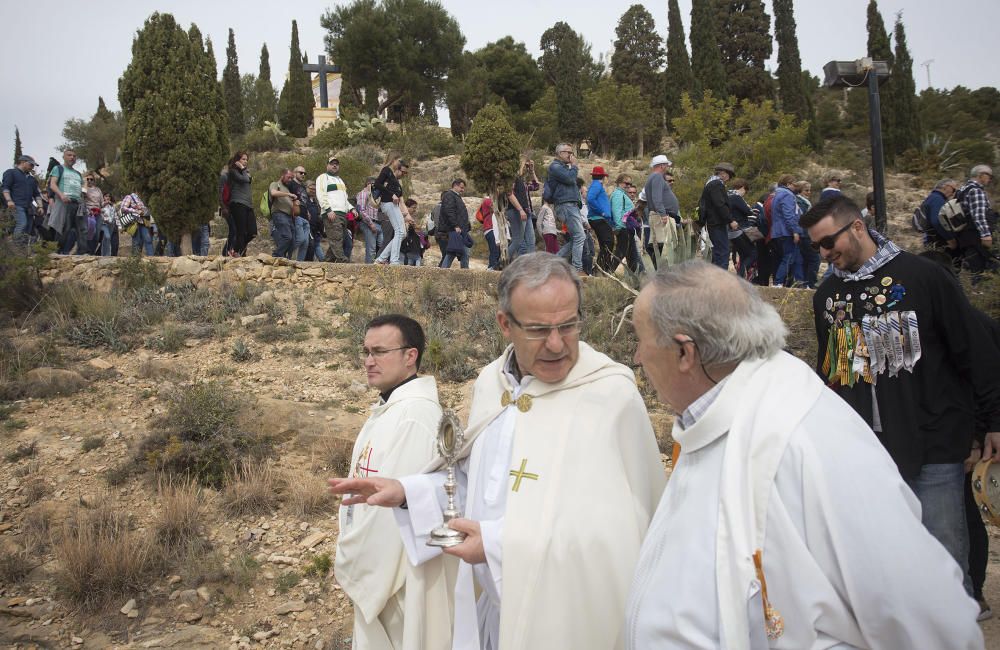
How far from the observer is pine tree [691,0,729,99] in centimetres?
3650

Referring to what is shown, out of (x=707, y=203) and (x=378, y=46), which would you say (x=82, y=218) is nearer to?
(x=707, y=203)

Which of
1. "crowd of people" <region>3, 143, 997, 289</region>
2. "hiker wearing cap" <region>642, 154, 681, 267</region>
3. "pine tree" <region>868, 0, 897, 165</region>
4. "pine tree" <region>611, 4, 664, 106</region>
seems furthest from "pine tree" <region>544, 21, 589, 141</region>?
"hiker wearing cap" <region>642, 154, 681, 267</region>

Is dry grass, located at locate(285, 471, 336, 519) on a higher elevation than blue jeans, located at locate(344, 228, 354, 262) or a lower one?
lower

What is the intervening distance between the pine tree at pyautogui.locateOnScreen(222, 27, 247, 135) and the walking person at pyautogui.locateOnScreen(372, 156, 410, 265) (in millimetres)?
31030

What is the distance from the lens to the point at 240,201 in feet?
39.0

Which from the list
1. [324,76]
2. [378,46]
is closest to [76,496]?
[378,46]

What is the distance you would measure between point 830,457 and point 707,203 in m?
8.92

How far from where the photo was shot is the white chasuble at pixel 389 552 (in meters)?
3.17

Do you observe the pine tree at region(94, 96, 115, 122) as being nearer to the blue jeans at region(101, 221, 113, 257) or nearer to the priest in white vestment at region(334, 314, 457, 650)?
the blue jeans at region(101, 221, 113, 257)

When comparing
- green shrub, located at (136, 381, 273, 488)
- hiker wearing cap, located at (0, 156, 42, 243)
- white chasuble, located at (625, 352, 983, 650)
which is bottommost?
green shrub, located at (136, 381, 273, 488)

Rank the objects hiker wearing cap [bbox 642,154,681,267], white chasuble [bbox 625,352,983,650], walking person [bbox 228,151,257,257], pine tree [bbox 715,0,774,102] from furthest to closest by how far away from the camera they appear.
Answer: pine tree [bbox 715,0,774,102]
walking person [bbox 228,151,257,257]
hiker wearing cap [bbox 642,154,681,267]
white chasuble [bbox 625,352,983,650]

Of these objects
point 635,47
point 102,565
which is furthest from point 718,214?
point 635,47

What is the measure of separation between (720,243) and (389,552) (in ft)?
26.7

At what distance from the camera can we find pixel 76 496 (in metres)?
6.71
